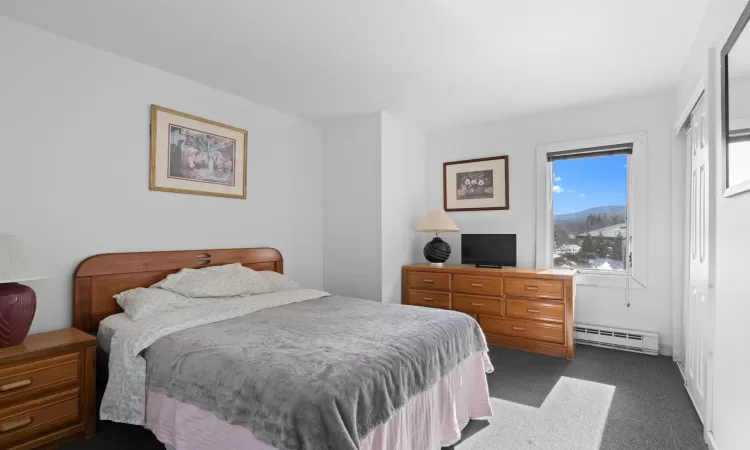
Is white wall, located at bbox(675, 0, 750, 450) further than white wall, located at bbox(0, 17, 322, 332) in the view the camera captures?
No

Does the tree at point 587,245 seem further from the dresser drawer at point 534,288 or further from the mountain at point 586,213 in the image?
the dresser drawer at point 534,288

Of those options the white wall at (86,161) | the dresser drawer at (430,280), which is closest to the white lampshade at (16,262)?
the white wall at (86,161)

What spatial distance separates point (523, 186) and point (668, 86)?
1570 mm

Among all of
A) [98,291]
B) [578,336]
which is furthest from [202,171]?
[578,336]

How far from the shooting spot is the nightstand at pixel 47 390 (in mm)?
1923

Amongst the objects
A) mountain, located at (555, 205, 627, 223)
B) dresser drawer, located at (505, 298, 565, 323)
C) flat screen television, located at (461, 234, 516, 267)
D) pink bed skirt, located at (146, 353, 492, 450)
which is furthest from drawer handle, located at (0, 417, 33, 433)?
mountain, located at (555, 205, 627, 223)

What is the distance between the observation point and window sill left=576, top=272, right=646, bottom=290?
377 cm

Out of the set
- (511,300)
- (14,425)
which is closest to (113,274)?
(14,425)

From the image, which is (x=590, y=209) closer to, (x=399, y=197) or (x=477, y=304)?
(x=477, y=304)

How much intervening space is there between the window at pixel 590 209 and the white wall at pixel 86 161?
132 inches

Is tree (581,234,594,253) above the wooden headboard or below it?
above

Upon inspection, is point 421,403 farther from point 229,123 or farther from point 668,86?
point 668,86

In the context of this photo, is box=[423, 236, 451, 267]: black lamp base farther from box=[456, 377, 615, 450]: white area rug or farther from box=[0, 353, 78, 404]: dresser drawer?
box=[0, 353, 78, 404]: dresser drawer

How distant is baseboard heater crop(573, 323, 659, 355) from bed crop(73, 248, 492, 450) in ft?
6.48
